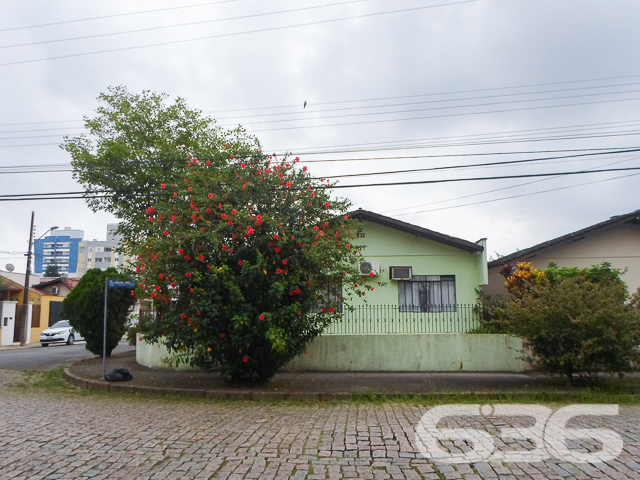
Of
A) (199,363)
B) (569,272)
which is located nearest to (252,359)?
(199,363)

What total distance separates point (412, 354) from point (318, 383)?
3.10 metres

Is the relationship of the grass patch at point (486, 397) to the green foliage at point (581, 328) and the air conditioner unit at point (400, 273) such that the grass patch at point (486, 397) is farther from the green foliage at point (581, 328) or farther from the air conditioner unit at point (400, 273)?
the air conditioner unit at point (400, 273)

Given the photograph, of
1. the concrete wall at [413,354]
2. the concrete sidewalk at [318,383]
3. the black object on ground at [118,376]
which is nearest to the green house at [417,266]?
the concrete wall at [413,354]

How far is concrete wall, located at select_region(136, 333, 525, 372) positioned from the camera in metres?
13.4

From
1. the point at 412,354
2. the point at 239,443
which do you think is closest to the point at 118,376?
the point at 239,443

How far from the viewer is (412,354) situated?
1352 centimetres

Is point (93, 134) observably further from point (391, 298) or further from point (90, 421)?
point (90, 421)

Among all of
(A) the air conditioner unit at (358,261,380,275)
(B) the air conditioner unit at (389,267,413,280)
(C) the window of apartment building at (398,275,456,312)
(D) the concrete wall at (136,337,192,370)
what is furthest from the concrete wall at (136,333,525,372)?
(B) the air conditioner unit at (389,267,413,280)

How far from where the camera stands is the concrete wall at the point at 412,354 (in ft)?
43.9

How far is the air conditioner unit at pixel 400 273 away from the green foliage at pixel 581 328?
5369mm

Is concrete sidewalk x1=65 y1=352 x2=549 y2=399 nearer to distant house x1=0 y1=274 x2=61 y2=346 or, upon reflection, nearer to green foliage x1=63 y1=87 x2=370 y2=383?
green foliage x1=63 y1=87 x2=370 y2=383

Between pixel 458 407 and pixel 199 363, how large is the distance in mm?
5310

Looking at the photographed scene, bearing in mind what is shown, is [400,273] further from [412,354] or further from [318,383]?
[318,383]

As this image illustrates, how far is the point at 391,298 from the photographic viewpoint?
1628 cm
